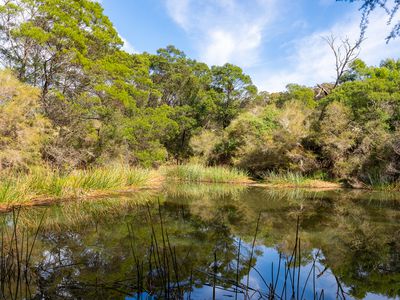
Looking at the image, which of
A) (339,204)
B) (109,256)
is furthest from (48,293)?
(339,204)

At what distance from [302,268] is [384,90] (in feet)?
55.3

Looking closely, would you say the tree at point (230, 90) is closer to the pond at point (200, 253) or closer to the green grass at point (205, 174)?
the green grass at point (205, 174)

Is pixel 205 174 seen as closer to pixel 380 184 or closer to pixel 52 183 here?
pixel 380 184

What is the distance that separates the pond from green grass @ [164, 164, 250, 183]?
1074 cm

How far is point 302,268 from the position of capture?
440cm

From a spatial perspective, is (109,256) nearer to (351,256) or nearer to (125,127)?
(351,256)

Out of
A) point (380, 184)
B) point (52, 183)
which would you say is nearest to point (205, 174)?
point (380, 184)

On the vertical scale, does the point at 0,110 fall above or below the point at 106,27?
below

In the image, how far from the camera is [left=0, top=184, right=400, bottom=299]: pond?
132 inches

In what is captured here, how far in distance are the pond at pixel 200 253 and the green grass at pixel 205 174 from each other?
423 inches

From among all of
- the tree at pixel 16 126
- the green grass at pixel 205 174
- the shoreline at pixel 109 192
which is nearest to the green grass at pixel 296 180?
the shoreline at pixel 109 192

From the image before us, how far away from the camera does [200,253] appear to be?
4.80 meters

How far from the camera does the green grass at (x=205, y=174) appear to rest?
66.9ft

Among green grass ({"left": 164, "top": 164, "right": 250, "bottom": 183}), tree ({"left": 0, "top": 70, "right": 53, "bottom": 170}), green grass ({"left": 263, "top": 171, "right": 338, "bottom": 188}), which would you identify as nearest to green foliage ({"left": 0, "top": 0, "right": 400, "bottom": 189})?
tree ({"left": 0, "top": 70, "right": 53, "bottom": 170})
